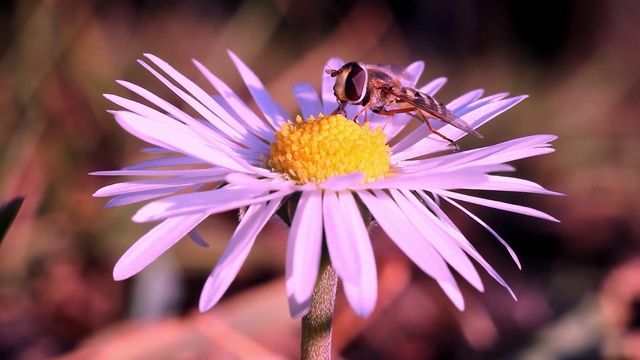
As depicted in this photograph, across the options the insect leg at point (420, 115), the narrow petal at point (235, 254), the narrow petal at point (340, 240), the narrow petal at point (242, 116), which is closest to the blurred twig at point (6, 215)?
the narrow petal at point (235, 254)

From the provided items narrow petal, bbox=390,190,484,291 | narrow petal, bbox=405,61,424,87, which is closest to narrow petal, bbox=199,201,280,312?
narrow petal, bbox=390,190,484,291

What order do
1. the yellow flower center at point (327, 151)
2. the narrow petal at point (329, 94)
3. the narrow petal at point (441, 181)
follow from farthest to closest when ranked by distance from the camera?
the narrow petal at point (329, 94)
the yellow flower center at point (327, 151)
the narrow petal at point (441, 181)

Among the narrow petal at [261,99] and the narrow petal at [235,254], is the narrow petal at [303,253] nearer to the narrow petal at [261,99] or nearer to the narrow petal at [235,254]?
the narrow petal at [235,254]

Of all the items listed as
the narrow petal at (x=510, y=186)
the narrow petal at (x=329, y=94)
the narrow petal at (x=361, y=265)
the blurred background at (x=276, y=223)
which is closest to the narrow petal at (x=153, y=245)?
the narrow petal at (x=361, y=265)

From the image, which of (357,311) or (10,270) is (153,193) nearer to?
(357,311)

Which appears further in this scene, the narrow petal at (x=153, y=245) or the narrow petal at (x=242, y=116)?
the narrow petal at (x=242, y=116)

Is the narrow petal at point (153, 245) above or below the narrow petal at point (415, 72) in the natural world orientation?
above

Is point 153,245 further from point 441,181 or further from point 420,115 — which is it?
point 420,115

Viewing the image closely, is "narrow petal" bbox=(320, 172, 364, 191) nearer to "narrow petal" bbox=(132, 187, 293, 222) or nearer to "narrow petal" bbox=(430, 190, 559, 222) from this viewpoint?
"narrow petal" bbox=(132, 187, 293, 222)

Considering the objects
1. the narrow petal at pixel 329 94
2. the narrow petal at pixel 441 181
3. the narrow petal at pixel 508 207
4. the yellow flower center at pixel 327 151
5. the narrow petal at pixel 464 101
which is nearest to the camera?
the narrow petal at pixel 441 181

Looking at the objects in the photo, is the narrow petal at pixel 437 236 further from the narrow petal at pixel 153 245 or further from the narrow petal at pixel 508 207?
the narrow petal at pixel 153 245
